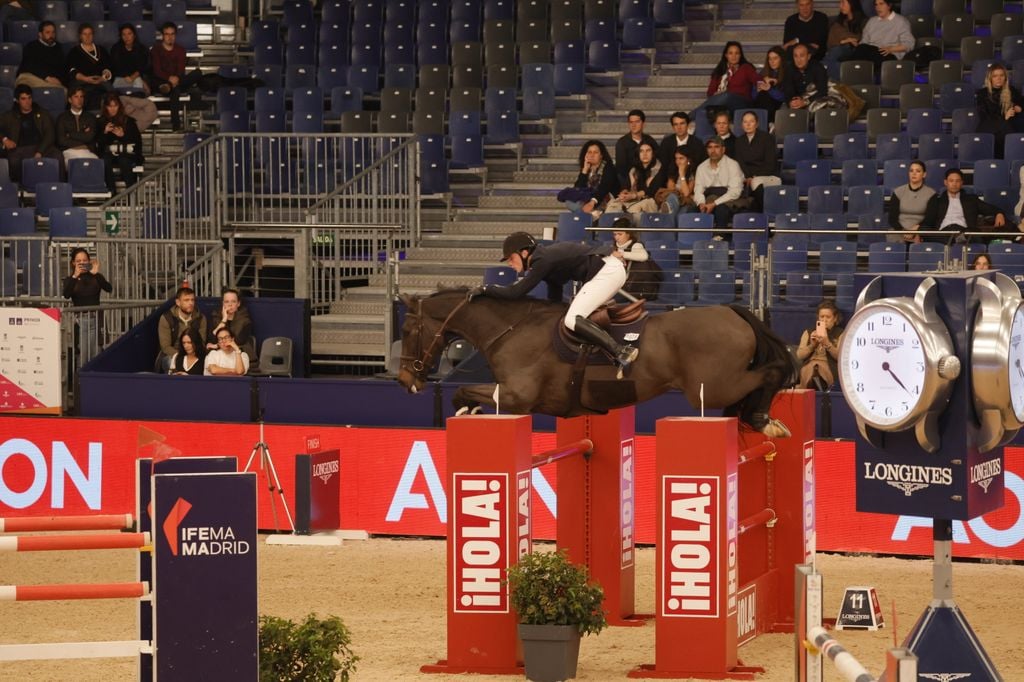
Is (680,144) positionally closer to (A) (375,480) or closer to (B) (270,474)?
(A) (375,480)

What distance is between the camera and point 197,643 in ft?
19.6

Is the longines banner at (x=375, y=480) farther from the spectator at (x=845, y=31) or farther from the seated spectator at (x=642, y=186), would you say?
the spectator at (x=845, y=31)

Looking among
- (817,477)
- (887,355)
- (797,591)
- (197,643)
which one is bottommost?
(817,477)

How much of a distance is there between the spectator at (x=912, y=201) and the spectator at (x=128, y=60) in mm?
9828

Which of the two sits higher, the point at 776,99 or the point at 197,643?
the point at 776,99

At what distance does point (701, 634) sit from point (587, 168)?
9.09 m

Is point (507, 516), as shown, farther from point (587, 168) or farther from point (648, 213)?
point (587, 168)

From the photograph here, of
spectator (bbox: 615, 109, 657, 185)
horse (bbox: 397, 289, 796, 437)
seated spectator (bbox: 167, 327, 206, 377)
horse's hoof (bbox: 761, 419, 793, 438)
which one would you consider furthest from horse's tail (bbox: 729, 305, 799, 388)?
spectator (bbox: 615, 109, 657, 185)

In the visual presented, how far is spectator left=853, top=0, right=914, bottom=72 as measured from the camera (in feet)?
61.3

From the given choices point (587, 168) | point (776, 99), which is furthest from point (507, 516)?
point (776, 99)

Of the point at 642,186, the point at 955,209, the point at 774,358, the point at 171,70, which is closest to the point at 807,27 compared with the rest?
the point at 642,186

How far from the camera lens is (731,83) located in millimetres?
18391

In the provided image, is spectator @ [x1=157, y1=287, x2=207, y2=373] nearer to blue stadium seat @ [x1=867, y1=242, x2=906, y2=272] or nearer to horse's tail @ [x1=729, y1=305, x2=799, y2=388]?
blue stadium seat @ [x1=867, y1=242, x2=906, y2=272]

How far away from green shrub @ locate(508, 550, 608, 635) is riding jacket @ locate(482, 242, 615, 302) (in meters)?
1.67
